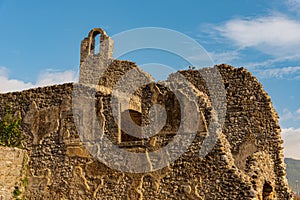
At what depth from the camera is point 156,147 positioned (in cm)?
1085

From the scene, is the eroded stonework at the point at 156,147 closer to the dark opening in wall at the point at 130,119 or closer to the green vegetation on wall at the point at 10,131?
the dark opening in wall at the point at 130,119

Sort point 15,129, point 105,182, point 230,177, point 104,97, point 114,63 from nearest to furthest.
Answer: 1. point 230,177
2. point 105,182
3. point 104,97
4. point 15,129
5. point 114,63

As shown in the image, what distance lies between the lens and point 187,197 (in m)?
10.2

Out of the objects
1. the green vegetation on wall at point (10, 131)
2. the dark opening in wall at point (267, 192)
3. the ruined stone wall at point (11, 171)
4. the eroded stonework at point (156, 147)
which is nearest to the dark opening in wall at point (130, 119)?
the eroded stonework at point (156, 147)

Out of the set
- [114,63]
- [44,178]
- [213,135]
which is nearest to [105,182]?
[44,178]

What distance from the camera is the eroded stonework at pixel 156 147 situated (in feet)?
33.6

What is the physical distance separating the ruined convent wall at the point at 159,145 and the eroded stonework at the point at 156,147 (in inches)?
0.9

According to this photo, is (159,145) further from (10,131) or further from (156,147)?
(10,131)

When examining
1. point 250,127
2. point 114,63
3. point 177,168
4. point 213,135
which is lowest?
point 177,168

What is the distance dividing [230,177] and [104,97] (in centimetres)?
410

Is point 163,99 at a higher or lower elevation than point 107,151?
higher

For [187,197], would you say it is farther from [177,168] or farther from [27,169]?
[27,169]

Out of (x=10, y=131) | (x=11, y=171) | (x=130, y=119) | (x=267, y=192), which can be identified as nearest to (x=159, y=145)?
(x=130, y=119)

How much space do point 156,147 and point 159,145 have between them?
3.5 inches
